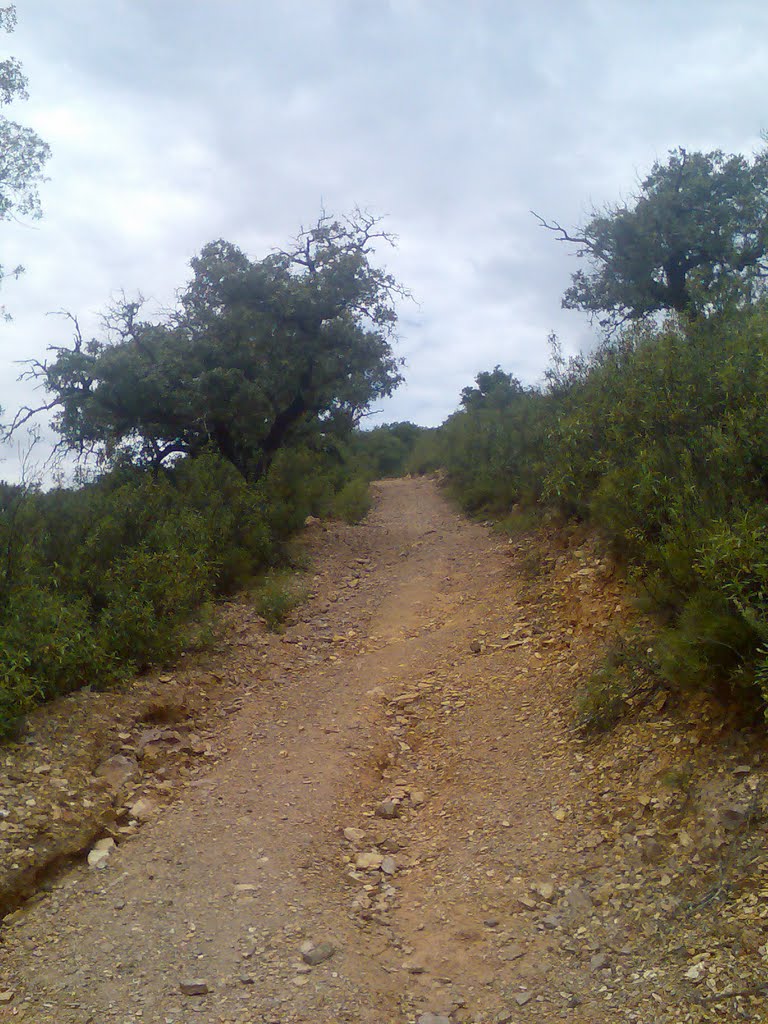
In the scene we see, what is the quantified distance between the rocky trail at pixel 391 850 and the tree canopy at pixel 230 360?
6671 millimetres

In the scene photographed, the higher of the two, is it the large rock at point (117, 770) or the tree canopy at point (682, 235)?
the tree canopy at point (682, 235)

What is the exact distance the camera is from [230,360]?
13.2 m

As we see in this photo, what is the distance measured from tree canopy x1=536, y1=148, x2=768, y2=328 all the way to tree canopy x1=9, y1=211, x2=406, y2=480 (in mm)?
4010

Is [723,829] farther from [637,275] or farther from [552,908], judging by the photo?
[637,275]

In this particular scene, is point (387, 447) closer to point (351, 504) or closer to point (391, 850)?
point (351, 504)

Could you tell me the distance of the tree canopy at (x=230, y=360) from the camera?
13.1 meters

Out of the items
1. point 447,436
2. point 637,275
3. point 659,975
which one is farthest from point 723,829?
point 447,436

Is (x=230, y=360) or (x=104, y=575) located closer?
(x=104, y=575)

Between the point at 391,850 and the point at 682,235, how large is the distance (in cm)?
1124

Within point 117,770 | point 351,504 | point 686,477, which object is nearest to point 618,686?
point 686,477

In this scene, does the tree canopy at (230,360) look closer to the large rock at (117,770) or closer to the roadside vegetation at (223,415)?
the roadside vegetation at (223,415)

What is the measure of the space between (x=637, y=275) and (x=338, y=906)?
39.0 ft

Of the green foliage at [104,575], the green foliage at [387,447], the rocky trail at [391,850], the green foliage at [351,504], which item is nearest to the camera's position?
the rocky trail at [391,850]

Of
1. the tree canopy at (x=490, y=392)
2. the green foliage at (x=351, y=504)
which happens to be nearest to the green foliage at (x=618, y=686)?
the green foliage at (x=351, y=504)
